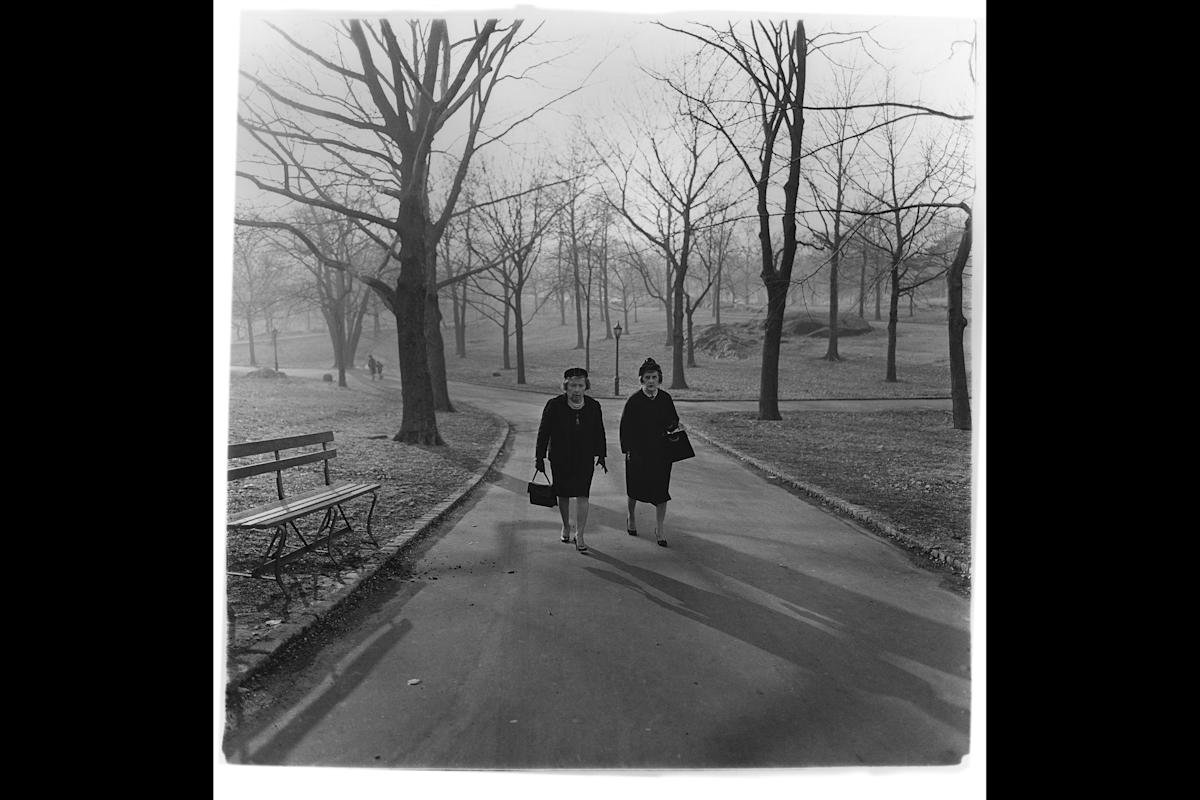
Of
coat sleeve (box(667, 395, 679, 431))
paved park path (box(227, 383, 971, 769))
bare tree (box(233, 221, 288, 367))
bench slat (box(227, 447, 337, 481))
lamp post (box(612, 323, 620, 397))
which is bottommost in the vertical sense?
paved park path (box(227, 383, 971, 769))

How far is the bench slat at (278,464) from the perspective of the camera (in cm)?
293

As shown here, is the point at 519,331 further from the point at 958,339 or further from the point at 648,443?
the point at 958,339

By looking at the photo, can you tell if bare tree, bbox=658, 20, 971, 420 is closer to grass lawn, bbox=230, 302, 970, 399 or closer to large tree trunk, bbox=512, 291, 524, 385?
grass lawn, bbox=230, 302, 970, 399

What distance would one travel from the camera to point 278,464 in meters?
3.05

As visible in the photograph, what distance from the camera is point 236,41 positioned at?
3.06 meters

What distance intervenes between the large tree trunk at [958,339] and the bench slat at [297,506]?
9.62ft

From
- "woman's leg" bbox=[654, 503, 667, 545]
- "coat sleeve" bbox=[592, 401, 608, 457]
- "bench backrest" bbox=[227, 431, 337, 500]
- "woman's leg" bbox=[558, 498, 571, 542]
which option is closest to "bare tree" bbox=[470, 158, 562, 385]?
"coat sleeve" bbox=[592, 401, 608, 457]

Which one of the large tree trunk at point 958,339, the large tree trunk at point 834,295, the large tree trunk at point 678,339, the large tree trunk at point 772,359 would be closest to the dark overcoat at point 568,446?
the large tree trunk at point 678,339

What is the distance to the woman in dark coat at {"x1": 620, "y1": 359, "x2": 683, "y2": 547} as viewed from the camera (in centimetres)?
330

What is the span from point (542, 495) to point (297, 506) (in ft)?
A: 3.88

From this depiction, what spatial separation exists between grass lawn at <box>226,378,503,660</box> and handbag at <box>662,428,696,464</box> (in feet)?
2.93

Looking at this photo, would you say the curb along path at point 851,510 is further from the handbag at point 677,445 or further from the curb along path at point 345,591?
the curb along path at point 345,591
